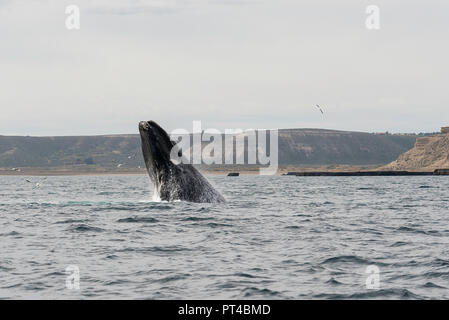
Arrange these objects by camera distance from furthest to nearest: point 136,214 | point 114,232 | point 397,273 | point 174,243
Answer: point 136,214 < point 114,232 < point 174,243 < point 397,273

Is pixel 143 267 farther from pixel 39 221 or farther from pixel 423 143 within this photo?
pixel 423 143

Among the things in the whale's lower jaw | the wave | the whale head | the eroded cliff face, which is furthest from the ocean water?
the eroded cliff face

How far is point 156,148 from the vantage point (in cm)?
1823

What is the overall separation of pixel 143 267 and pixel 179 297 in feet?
7.94

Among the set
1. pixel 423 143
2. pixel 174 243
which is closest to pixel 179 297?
pixel 174 243

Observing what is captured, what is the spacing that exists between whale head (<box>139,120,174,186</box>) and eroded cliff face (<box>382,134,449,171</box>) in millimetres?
139286

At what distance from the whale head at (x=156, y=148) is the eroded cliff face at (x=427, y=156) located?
139m

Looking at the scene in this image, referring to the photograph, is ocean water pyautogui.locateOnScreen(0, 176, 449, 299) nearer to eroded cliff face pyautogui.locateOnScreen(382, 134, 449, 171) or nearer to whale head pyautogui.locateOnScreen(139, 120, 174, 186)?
whale head pyautogui.locateOnScreen(139, 120, 174, 186)

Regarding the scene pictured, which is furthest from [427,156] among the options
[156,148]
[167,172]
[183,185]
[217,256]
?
[217,256]

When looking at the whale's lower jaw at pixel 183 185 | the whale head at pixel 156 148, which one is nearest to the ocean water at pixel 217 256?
the whale's lower jaw at pixel 183 185

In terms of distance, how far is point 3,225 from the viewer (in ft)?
63.9

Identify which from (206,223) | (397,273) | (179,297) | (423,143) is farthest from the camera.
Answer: (423,143)

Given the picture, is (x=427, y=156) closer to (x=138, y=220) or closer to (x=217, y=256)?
(x=138, y=220)
